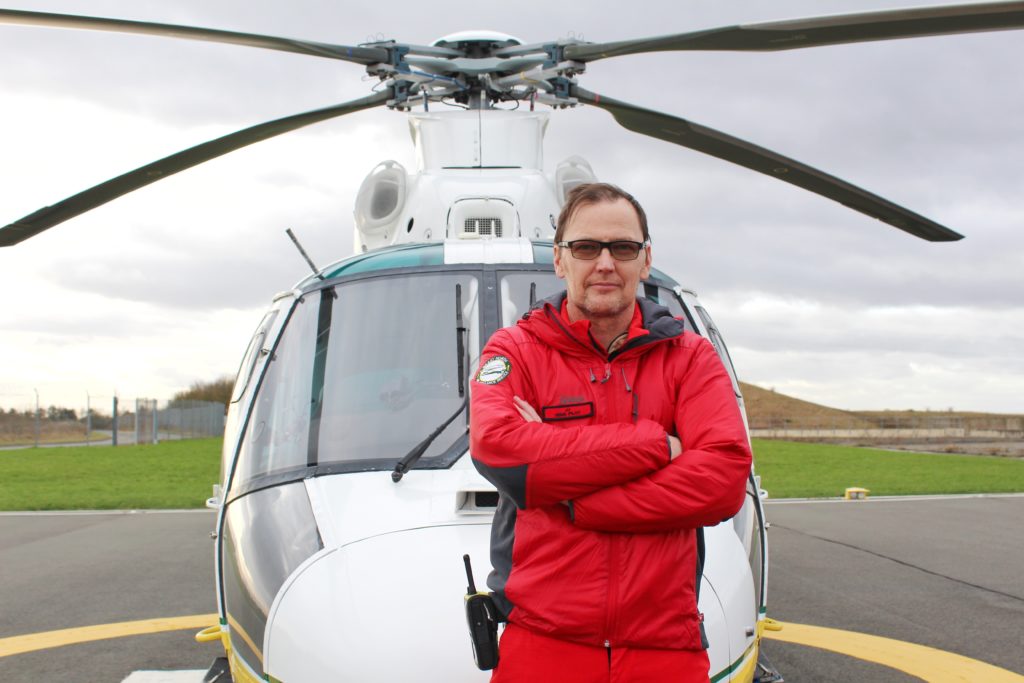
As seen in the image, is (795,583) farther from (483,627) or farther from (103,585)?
(483,627)

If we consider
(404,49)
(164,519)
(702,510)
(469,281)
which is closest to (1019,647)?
(469,281)

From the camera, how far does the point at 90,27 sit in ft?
17.5

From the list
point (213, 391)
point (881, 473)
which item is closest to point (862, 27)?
point (881, 473)

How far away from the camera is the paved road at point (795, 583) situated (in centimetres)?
597

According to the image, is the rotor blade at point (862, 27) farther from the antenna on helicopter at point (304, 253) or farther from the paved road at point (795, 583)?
the paved road at point (795, 583)

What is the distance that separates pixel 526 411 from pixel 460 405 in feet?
4.65

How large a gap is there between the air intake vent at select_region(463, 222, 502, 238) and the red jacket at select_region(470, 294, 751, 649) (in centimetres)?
329

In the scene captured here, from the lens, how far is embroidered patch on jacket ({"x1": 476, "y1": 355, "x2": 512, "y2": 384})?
255cm

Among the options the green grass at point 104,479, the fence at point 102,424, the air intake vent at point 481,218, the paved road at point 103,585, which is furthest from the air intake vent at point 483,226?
the fence at point 102,424

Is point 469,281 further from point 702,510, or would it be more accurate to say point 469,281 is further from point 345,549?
point 702,510

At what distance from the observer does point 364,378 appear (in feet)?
13.3

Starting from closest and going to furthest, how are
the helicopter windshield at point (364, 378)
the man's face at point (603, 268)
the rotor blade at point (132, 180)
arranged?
the man's face at point (603, 268), the helicopter windshield at point (364, 378), the rotor blade at point (132, 180)

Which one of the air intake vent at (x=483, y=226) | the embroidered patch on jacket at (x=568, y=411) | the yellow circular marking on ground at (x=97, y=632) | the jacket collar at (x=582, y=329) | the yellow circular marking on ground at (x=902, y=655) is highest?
the air intake vent at (x=483, y=226)

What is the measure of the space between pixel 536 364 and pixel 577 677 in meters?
0.80
